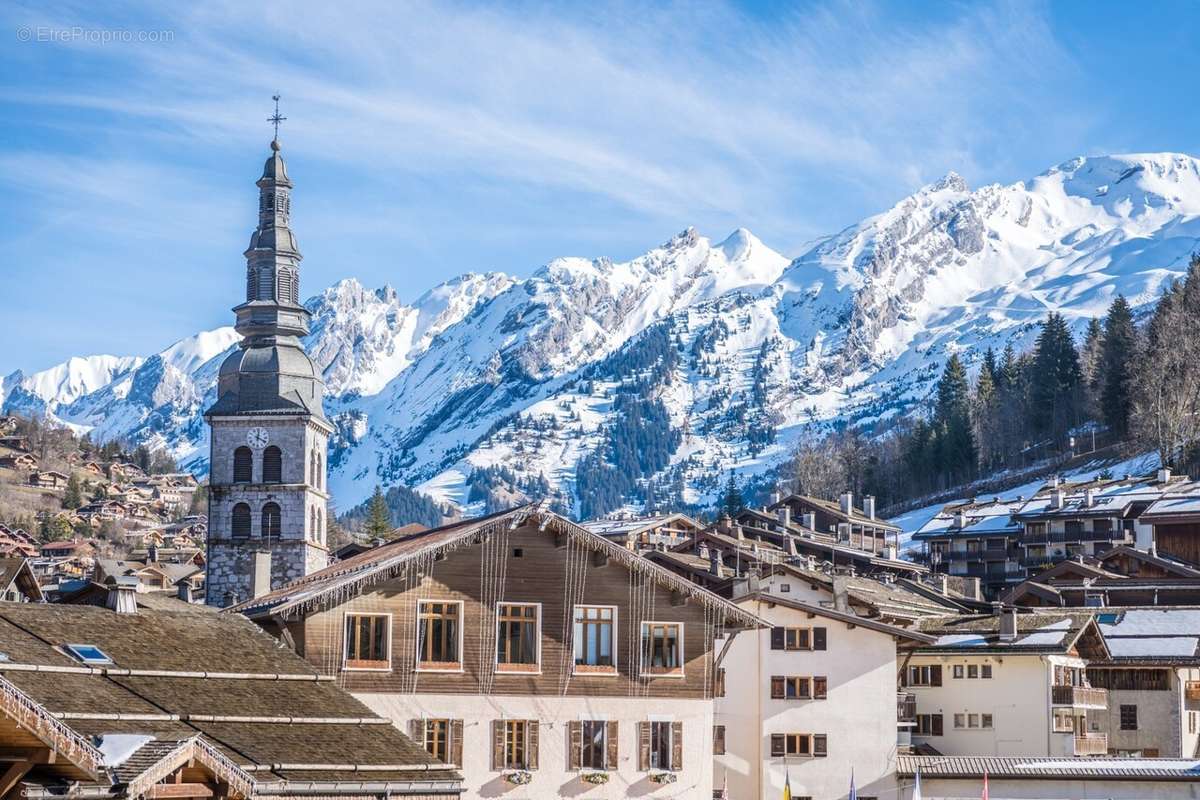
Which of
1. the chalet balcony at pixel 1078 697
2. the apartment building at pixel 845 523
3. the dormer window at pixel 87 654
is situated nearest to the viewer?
the dormer window at pixel 87 654

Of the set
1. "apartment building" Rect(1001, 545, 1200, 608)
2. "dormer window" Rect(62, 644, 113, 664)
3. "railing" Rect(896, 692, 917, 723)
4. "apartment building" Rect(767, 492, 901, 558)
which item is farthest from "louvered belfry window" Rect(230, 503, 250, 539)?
"apartment building" Rect(767, 492, 901, 558)

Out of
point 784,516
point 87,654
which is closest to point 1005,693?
point 87,654

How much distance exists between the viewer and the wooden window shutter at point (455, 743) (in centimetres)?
5019

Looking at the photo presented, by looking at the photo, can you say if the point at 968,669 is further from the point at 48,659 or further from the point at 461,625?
the point at 48,659

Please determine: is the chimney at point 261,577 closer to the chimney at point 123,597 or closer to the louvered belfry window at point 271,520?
the chimney at point 123,597

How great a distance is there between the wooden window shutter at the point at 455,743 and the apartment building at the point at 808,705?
17.5 metres

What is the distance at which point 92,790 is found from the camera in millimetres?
27219

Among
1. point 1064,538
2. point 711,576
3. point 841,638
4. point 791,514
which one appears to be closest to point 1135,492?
point 1064,538

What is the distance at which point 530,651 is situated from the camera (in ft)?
170

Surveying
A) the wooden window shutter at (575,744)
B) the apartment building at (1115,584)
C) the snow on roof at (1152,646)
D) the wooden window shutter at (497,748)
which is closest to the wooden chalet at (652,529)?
the apartment building at (1115,584)

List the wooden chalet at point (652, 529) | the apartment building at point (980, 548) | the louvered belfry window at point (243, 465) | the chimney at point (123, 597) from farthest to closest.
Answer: the wooden chalet at point (652, 529) → the apartment building at point (980, 548) → the louvered belfry window at point (243, 465) → the chimney at point (123, 597)

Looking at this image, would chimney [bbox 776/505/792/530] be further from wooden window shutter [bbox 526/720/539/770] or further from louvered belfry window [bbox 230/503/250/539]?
wooden window shutter [bbox 526/720/539/770]

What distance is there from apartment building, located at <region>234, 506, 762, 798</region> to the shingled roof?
2.2 inches

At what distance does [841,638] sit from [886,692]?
7.84 feet
